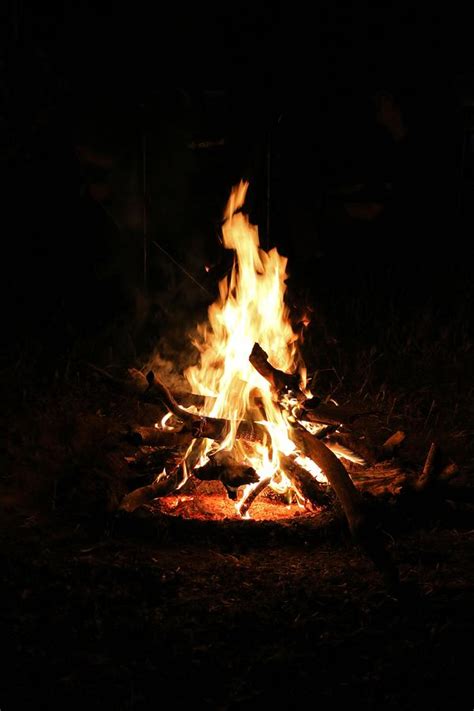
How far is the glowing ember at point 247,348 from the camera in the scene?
13.4 ft

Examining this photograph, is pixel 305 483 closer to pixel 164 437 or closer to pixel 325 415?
pixel 325 415

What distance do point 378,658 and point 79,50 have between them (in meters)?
5.29

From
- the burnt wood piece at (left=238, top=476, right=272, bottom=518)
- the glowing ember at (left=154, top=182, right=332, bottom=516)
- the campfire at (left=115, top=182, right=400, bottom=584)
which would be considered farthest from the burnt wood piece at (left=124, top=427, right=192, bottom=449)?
the burnt wood piece at (left=238, top=476, right=272, bottom=518)

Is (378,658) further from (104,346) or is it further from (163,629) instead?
(104,346)

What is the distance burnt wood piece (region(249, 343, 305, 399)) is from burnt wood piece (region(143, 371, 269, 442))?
23cm

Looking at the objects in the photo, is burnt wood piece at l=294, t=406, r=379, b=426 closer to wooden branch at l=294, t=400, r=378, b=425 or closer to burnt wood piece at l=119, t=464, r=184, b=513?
wooden branch at l=294, t=400, r=378, b=425

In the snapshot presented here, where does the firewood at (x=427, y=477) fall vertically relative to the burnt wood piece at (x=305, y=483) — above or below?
above

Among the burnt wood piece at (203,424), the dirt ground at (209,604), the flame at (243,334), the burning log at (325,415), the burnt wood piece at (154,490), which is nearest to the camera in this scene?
the dirt ground at (209,604)

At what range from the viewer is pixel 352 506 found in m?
3.44

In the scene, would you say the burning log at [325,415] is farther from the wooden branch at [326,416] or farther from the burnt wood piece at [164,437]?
the burnt wood piece at [164,437]

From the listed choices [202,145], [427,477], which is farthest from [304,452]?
[202,145]

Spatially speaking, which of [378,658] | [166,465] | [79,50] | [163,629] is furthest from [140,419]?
[79,50]

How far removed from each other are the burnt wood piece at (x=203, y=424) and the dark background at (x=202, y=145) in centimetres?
225

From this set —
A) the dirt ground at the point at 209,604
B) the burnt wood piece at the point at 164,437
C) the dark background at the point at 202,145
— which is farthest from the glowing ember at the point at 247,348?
the dark background at the point at 202,145
